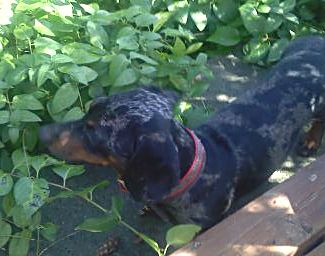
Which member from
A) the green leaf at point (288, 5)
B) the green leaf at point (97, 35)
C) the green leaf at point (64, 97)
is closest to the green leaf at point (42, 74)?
the green leaf at point (64, 97)

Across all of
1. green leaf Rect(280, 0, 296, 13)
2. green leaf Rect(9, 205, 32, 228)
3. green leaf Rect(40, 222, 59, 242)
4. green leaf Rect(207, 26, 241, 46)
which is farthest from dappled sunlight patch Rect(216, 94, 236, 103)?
green leaf Rect(9, 205, 32, 228)

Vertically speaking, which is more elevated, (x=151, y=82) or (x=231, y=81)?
(x=151, y=82)

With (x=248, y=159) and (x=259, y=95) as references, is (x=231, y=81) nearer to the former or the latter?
(x=259, y=95)

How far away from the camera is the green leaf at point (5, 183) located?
3.11 meters

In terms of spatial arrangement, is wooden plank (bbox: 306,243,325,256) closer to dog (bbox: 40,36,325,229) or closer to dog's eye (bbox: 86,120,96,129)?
dog (bbox: 40,36,325,229)

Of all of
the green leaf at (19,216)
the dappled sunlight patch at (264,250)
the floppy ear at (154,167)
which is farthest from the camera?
the green leaf at (19,216)

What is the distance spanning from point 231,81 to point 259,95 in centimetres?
114

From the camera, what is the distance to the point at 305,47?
3.95m

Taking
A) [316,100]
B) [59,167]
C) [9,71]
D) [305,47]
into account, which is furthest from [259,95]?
[9,71]

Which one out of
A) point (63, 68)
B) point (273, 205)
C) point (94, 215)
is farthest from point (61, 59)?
point (273, 205)

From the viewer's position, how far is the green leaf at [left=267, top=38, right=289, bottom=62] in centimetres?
459

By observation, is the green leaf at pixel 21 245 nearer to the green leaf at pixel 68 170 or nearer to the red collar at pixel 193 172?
the green leaf at pixel 68 170

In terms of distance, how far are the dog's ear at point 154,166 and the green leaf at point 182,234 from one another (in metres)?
0.32

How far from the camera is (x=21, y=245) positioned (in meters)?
3.14
